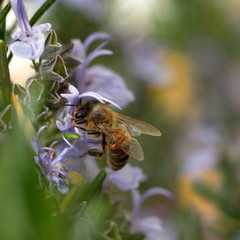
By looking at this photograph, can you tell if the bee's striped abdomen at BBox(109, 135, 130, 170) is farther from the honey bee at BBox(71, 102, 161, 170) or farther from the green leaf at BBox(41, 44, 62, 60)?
the green leaf at BBox(41, 44, 62, 60)

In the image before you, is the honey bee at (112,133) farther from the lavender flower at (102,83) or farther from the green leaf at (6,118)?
the green leaf at (6,118)

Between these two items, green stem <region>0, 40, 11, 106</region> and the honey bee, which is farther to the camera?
the honey bee

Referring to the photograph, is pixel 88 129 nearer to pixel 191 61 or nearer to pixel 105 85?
pixel 105 85

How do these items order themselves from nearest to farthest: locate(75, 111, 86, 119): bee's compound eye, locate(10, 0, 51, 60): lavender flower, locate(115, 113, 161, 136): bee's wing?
1. locate(10, 0, 51, 60): lavender flower
2. locate(75, 111, 86, 119): bee's compound eye
3. locate(115, 113, 161, 136): bee's wing

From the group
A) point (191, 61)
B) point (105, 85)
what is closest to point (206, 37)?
point (191, 61)

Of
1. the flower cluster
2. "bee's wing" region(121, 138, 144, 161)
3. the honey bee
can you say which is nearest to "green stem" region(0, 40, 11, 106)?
the flower cluster

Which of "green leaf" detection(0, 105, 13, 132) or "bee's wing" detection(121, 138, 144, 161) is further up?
"green leaf" detection(0, 105, 13, 132)

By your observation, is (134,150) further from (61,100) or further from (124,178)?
(61,100)
